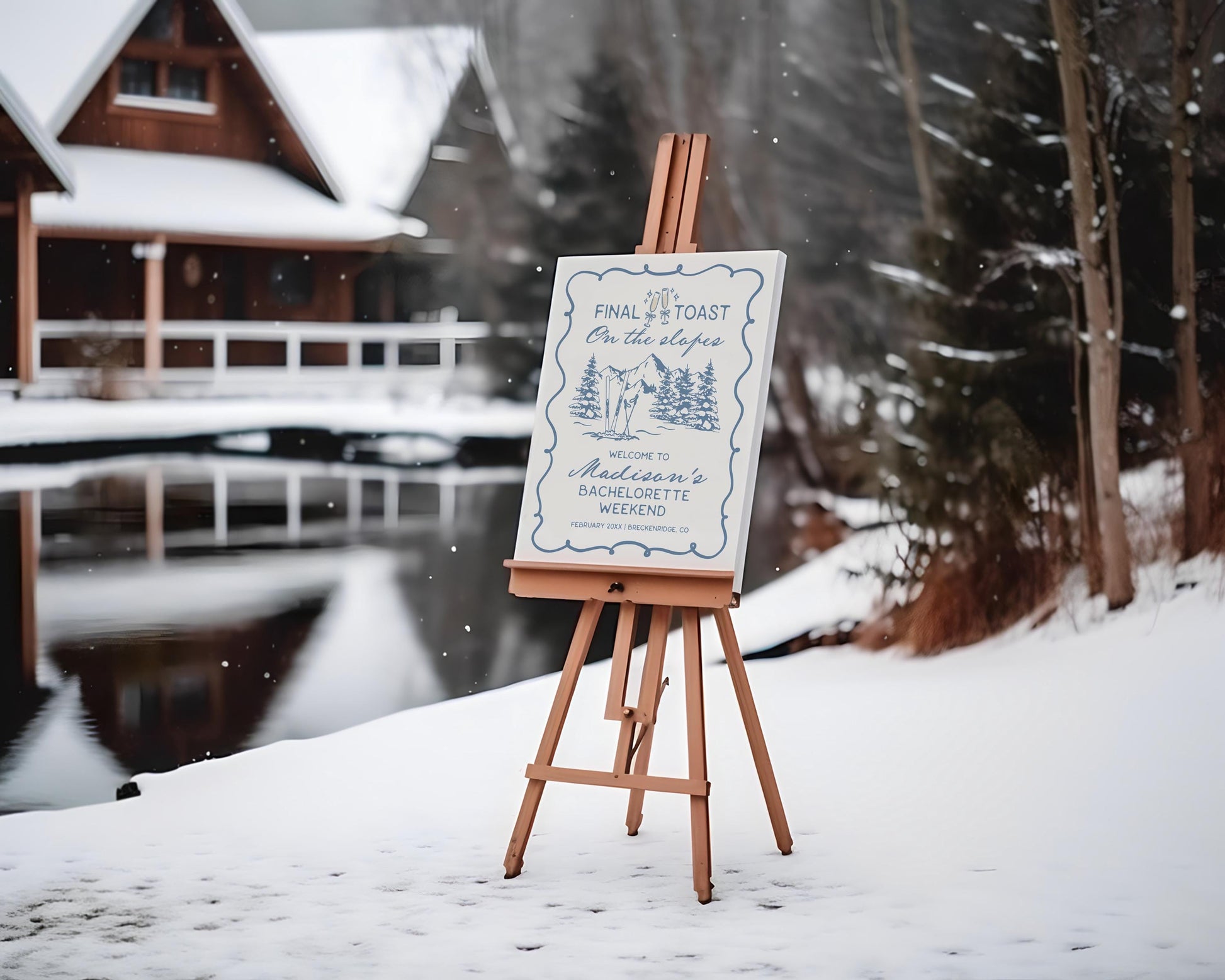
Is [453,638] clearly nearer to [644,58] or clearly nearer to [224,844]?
[224,844]

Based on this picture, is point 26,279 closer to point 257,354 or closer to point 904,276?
point 257,354

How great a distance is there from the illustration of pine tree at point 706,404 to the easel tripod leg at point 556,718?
46 cm

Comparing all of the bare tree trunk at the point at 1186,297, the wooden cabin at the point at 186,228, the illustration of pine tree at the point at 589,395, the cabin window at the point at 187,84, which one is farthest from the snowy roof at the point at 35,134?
the bare tree trunk at the point at 1186,297

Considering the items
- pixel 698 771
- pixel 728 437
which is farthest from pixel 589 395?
pixel 698 771

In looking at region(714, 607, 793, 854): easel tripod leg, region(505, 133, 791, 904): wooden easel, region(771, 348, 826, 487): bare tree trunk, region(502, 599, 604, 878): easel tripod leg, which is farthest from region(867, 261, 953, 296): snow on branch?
region(502, 599, 604, 878): easel tripod leg

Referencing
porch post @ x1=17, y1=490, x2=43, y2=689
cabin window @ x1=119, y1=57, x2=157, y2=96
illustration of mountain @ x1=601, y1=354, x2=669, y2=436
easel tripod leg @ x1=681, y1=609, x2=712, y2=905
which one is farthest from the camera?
cabin window @ x1=119, y1=57, x2=157, y2=96

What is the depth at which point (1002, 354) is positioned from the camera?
4.93 metres

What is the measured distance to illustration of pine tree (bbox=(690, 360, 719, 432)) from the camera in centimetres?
318

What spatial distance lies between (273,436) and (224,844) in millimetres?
1482

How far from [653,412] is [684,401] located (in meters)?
0.08

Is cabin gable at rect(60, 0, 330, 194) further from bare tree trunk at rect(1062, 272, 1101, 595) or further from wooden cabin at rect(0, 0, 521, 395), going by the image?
bare tree trunk at rect(1062, 272, 1101, 595)

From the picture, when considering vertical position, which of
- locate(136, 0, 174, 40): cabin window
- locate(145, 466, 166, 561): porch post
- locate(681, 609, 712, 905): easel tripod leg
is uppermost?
locate(136, 0, 174, 40): cabin window

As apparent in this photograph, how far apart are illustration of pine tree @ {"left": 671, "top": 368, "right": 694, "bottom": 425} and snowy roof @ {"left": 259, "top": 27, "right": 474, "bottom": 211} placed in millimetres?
1823

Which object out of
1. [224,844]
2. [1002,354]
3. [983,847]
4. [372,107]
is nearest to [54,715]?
[224,844]
